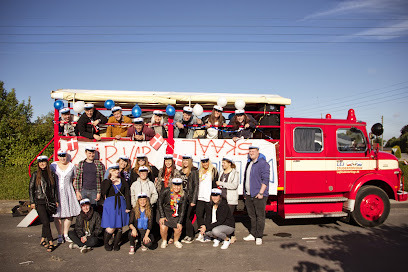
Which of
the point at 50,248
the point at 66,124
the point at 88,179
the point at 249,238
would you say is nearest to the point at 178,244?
the point at 249,238

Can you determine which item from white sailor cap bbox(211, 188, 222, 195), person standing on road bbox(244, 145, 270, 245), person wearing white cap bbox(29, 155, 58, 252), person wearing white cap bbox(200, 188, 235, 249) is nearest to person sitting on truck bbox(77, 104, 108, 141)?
person wearing white cap bbox(29, 155, 58, 252)

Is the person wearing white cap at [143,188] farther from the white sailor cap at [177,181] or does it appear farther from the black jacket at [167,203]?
the white sailor cap at [177,181]

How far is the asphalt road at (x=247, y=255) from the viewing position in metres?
5.37

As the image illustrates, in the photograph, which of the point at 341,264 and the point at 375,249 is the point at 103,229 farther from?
the point at 375,249

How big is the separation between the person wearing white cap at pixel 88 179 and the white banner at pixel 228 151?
1.78m

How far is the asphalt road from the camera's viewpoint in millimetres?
5367

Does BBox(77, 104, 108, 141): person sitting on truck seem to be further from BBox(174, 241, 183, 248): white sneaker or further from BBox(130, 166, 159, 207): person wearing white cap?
BBox(174, 241, 183, 248): white sneaker

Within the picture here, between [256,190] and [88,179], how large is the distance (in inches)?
137

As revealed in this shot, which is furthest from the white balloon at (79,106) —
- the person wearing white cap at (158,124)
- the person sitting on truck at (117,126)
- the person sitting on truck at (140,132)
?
the person wearing white cap at (158,124)

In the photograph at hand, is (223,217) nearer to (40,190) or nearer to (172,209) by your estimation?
(172,209)

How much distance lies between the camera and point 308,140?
304 inches

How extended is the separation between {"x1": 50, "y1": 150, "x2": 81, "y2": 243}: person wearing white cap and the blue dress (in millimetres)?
803

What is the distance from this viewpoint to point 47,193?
6.21 metres

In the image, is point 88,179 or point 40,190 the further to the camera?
point 88,179
